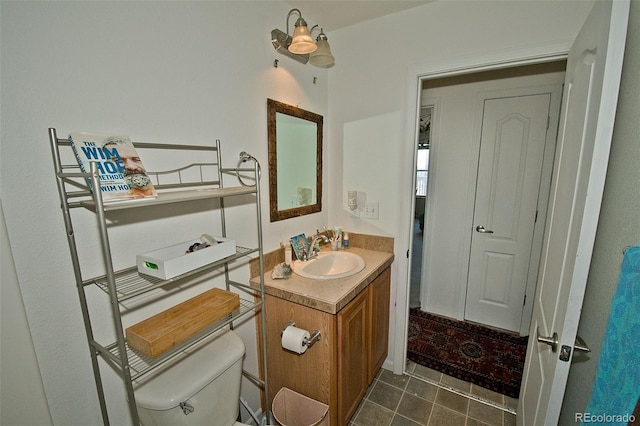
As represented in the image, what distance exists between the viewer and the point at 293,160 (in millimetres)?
1868

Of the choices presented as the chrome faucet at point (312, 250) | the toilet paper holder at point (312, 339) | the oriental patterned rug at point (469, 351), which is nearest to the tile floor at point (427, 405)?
the oriental patterned rug at point (469, 351)

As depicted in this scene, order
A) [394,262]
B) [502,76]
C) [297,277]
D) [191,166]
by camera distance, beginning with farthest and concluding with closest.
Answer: [502,76] < [394,262] < [297,277] < [191,166]

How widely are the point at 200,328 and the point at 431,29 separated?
2056 millimetres

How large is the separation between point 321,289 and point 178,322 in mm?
680

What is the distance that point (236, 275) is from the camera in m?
1.49

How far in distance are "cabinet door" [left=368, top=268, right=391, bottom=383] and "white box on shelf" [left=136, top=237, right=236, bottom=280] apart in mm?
982

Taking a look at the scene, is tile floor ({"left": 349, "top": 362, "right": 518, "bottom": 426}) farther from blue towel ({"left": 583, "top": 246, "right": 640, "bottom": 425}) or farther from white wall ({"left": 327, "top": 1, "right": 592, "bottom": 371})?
blue towel ({"left": 583, "top": 246, "right": 640, "bottom": 425})

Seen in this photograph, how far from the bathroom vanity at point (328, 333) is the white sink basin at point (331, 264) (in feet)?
0.23

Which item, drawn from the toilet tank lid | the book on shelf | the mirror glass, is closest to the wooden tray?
the toilet tank lid

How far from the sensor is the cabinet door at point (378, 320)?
179 cm

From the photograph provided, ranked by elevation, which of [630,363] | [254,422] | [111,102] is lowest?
[254,422]

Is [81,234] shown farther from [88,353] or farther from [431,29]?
[431,29]

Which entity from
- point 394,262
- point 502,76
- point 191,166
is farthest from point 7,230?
point 502,76

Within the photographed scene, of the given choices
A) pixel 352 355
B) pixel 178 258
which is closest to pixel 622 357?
pixel 352 355
